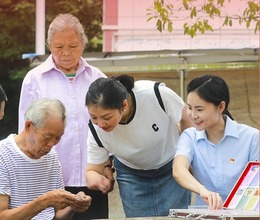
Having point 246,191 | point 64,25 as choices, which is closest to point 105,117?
point 64,25

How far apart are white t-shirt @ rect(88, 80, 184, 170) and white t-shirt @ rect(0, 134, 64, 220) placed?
1.48ft

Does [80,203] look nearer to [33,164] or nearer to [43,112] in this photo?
[33,164]

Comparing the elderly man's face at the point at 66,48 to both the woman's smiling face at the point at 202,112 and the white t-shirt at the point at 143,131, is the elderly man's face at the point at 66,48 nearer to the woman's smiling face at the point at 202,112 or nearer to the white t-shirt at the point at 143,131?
the white t-shirt at the point at 143,131

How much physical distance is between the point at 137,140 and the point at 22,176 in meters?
0.77

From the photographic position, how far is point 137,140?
17.8 feet

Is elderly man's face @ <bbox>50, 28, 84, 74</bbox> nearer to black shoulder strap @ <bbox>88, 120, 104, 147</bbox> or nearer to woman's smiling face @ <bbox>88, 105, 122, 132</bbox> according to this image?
black shoulder strap @ <bbox>88, 120, 104, 147</bbox>

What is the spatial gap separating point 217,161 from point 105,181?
66 centimetres

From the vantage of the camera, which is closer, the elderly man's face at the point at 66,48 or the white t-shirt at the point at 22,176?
the white t-shirt at the point at 22,176

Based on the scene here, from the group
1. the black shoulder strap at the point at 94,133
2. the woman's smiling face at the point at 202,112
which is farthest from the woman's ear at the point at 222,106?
the black shoulder strap at the point at 94,133

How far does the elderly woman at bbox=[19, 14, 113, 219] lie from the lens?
5.60 m

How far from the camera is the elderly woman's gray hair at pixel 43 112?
4.92 m

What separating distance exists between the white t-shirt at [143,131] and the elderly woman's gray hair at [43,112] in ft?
1.57

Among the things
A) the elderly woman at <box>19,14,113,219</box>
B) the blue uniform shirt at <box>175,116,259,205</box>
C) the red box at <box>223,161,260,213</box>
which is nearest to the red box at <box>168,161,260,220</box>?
the red box at <box>223,161,260,213</box>

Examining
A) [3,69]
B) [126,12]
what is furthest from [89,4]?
[3,69]
